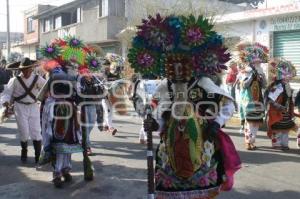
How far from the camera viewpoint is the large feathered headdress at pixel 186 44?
165 inches

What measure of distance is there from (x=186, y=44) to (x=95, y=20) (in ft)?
89.2

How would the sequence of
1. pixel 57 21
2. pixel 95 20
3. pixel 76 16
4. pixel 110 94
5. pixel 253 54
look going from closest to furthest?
pixel 253 54, pixel 110 94, pixel 95 20, pixel 76 16, pixel 57 21

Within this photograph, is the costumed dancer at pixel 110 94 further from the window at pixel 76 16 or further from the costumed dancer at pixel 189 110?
the window at pixel 76 16

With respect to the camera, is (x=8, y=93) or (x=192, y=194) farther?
(x=8, y=93)

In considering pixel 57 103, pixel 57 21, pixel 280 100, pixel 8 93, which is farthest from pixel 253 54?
pixel 57 21

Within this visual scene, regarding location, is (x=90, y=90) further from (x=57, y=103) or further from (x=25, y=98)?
(x=25, y=98)

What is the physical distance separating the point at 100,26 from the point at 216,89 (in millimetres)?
25954

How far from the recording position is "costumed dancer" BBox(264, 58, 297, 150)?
8.97m

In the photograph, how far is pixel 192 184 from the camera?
166 inches

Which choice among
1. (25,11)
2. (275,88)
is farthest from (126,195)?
(25,11)

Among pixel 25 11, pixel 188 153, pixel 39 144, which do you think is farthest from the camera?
pixel 25 11

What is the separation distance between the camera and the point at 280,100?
909 cm

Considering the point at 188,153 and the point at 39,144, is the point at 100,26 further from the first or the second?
the point at 188,153

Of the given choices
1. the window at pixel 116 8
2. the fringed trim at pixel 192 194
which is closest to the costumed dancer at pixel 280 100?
the fringed trim at pixel 192 194
